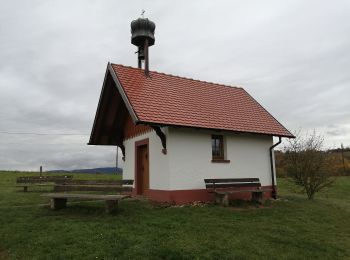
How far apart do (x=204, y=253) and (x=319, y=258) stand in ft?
7.17

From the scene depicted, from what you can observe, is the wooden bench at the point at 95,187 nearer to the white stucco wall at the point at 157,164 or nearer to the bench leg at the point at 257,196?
the white stucco wall at the point at 157,164

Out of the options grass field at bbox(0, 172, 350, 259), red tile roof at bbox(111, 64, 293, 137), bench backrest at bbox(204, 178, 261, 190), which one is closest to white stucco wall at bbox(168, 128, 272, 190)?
bench backrest at bbox(204, 178, 261, 190)

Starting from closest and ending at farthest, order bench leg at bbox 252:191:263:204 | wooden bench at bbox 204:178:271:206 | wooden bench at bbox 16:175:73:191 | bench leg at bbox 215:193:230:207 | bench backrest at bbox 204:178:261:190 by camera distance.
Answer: bench leg at bbox 215:193:230:207 < wooden bench at bbox 204:178:271:206 < bench backrest at bbox 204:178:261:190 < bench leg at bbox 252:191:263:204 < wooden bench at bbox 16:175:73:191

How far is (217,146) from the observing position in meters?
13.4

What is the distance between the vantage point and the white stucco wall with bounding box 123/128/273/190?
11891mm

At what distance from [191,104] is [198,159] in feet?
7.64

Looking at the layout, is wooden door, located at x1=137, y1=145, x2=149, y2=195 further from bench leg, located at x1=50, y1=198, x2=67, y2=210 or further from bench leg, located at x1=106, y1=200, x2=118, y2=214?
bench leg, located at x1=106, y1=200, x2=118, y2=214

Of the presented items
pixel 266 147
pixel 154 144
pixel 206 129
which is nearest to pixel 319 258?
pixel 206 129

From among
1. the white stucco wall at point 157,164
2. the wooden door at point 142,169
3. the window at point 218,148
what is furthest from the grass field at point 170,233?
the wooden door at point 142,169

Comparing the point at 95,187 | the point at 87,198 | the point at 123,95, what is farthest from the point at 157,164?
the point at 87,198

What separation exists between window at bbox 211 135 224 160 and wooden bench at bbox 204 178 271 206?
103cm

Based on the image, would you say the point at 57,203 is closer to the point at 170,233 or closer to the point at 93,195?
the point at 93,195

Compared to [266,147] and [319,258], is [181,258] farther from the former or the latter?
[266,147]

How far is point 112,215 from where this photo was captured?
30.5ft
